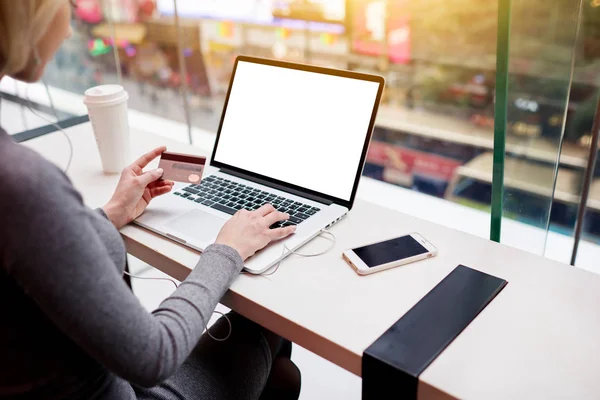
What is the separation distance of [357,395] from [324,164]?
2.71 ft

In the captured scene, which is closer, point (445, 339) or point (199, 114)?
point (445, 339)

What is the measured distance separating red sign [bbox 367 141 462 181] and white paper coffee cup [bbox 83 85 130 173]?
2.62m

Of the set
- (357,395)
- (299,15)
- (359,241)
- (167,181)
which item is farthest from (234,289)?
(299,15)

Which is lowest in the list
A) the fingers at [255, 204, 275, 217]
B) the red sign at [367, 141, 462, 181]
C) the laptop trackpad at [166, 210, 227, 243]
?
the red sign at [367, 141, 462, 181]

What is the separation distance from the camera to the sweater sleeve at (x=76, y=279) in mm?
577

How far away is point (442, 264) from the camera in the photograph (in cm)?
93

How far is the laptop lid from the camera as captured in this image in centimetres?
106

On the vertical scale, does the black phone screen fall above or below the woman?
below

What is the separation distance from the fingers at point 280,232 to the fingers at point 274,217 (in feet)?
0.07

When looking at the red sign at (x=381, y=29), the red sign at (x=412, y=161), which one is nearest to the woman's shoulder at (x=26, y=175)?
the red sign at (x=381, y=29)

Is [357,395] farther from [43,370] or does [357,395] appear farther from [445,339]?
[43,370]

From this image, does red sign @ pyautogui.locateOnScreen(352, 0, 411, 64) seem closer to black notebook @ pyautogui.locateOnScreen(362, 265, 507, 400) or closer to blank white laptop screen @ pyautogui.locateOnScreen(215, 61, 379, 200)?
blank white laptop screen @ pyautogui.locateOnScreen(215, 61, 379, 200)

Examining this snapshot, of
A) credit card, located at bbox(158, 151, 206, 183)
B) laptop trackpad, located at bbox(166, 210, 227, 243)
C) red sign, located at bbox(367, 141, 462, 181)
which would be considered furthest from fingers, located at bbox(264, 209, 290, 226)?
red sign, located at bbox(367, 141, 462, 181)

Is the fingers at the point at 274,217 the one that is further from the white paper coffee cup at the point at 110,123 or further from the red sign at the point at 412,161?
the red sign at the point at 412,161
